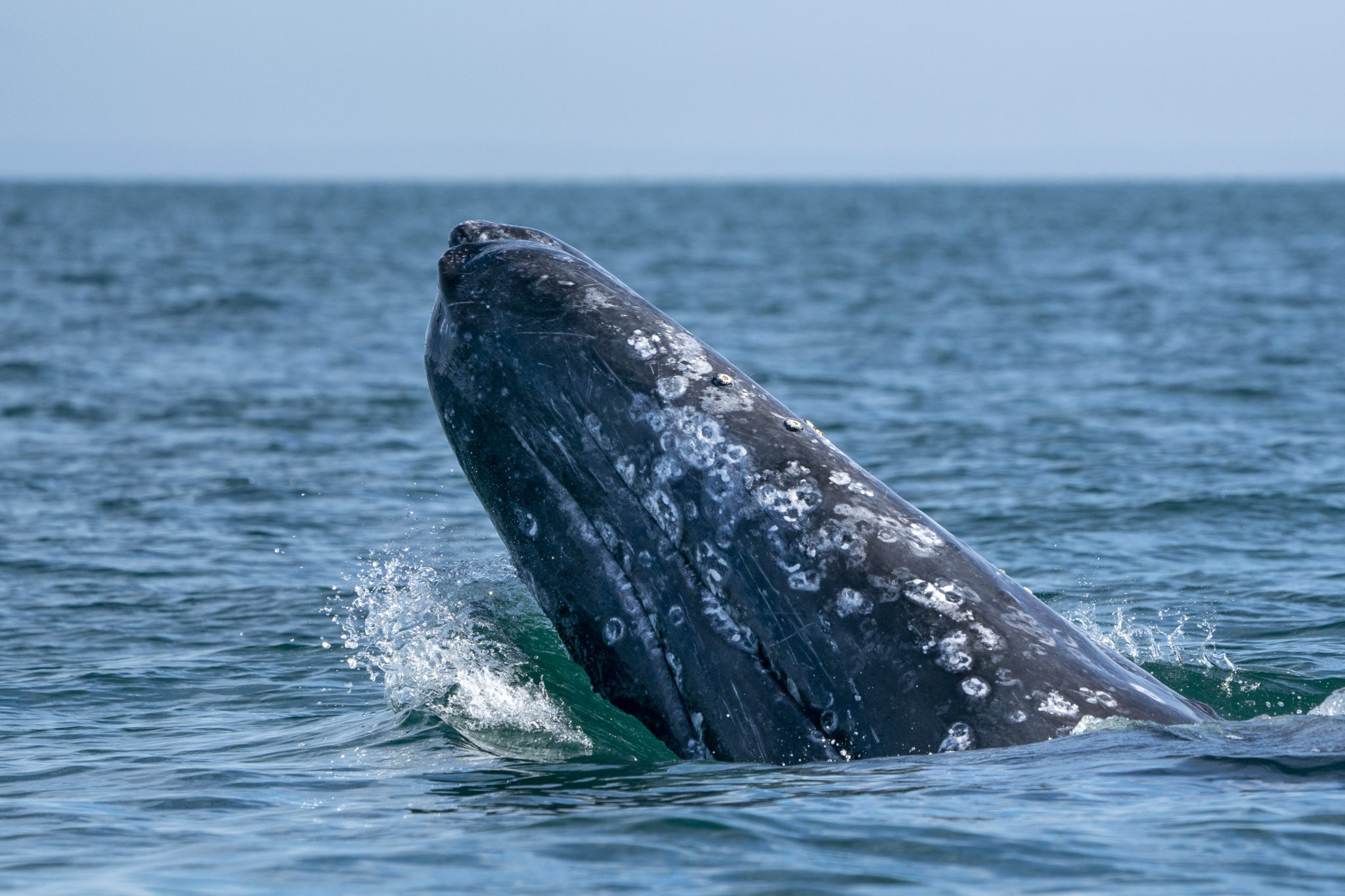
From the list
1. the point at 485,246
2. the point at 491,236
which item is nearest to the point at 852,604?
the point at 485,246

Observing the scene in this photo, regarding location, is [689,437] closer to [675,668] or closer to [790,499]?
[790,499]

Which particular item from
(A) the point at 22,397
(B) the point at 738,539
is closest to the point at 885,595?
(B) the point at 738,539

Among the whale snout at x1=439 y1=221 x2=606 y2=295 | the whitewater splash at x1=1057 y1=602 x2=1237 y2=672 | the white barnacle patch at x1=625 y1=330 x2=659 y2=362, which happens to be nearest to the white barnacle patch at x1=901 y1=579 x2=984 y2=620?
the white barnacle patch at x1=625 y1=330 x2=659 y2=362

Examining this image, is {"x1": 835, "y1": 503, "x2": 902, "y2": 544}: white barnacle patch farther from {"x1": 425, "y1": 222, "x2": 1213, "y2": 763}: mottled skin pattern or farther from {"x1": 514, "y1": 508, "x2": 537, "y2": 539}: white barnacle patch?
{"x1": 514, "y1": 508, "x2": 537, "y2": 539}: white barnacle patch

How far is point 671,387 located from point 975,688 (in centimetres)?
171

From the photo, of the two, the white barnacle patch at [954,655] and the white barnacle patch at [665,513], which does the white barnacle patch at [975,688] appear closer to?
the white barnacle patch at [954,655]

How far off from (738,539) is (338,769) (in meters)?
2.26

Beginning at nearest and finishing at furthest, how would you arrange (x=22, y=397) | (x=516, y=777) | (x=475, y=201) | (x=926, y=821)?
(x=926, y=821) < (x=516, y=777) < (x=22, y=397) < (x=475, y=201)

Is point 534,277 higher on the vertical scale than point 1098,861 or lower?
higher

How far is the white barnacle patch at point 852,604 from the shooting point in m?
5.95

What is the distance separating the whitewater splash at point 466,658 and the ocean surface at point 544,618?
28 millimetres

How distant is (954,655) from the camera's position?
5797 millimetres

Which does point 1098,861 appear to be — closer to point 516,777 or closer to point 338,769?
point 516,777

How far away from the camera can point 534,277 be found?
6.77 m
